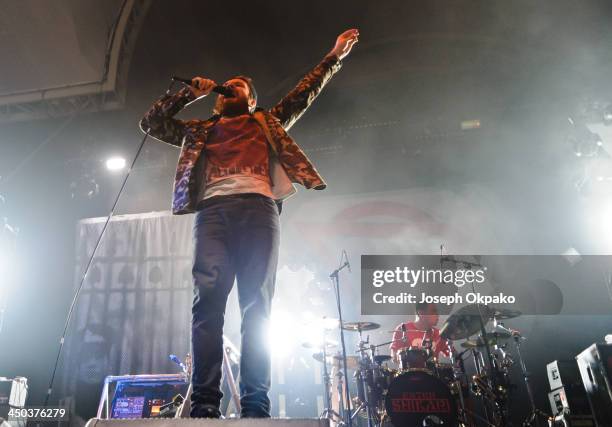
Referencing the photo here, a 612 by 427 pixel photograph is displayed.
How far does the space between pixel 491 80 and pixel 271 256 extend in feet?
18.6

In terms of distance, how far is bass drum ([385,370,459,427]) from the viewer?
391 cm

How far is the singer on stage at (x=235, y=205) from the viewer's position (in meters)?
1.69

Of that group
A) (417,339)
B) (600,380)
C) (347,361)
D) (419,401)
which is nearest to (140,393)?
(347,361)

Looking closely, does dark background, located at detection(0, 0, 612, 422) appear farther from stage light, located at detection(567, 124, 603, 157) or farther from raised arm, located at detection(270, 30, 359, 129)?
raised arm, located at detection(270, 30, 359, 129)

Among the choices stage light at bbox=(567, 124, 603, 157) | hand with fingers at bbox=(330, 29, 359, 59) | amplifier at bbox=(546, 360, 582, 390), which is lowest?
amplifier at bbox=(546, 360, 582, 390)

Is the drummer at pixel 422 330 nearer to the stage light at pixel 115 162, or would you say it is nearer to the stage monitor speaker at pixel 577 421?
the stage monitor speaker at pixel 577 421

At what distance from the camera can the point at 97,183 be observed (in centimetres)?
689

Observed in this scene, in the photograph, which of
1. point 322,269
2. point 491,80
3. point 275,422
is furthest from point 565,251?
point 275,422

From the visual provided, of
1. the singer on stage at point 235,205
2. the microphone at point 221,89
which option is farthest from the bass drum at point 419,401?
the microphone at point 221,89

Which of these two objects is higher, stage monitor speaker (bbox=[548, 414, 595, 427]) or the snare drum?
the snare drum

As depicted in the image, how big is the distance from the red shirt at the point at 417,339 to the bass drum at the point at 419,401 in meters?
0.85

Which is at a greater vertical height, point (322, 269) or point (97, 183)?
point (97, 183)

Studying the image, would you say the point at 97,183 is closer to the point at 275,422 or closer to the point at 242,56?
the point at 242,56
